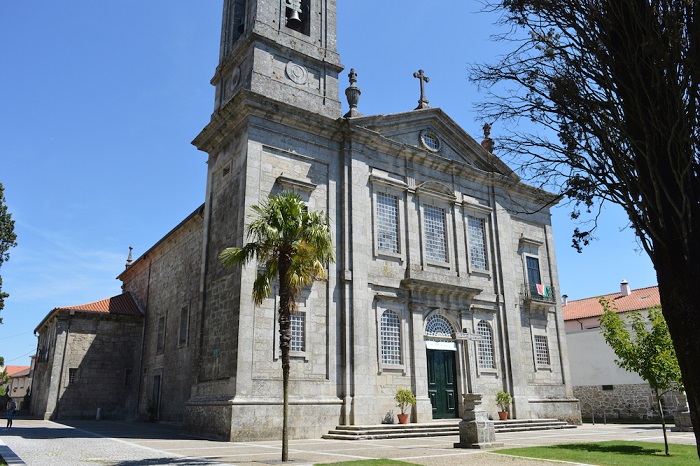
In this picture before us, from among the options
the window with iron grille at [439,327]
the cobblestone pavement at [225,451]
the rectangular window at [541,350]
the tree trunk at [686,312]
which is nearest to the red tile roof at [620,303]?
the rectangular window at [541,350]

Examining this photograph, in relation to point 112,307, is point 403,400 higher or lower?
lower

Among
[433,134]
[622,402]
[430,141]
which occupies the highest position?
[433,134]

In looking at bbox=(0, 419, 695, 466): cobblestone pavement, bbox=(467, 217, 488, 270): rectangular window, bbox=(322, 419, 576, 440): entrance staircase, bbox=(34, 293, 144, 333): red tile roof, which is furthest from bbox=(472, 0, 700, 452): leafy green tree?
bbox=(34, 293, 144, 333): red tile roof

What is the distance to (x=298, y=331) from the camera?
18.1 metres

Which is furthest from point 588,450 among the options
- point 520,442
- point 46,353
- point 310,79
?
point 46,353

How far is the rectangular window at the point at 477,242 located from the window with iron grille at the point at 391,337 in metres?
5.46

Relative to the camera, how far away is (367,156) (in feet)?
70.5

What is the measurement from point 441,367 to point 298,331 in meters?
6.46

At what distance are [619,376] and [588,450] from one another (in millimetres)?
20163

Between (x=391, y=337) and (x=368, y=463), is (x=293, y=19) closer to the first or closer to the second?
(x=391, y=337)

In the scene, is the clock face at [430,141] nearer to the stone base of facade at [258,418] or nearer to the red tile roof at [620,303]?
the stone base of facade at [258,418]

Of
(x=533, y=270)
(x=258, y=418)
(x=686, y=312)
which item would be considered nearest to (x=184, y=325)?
(x=258, y=418)

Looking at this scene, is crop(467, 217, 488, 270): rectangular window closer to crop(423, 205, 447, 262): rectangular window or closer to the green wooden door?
crop(423, 205, 447, 262): rectangular window

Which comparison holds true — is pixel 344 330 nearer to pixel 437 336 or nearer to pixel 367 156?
pixel 437 336
